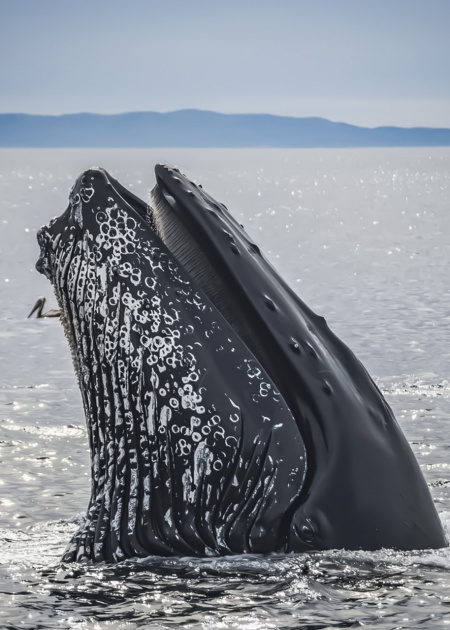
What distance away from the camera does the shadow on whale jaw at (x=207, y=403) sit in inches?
222

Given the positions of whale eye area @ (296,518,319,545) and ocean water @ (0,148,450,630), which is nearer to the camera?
ocean water @ (0,148,450,630)

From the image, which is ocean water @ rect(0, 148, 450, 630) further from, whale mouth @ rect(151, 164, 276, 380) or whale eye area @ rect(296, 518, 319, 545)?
whale mouth @ rect(151, 164, 276, 380)

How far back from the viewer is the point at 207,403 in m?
5.73

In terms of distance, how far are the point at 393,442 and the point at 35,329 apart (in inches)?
538

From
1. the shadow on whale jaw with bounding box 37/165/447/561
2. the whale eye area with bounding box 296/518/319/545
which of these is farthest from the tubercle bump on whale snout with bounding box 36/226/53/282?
the whale eye area with bounding box 296/518/319/545

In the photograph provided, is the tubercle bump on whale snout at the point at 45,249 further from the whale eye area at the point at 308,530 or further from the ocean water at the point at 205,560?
the whale eye area at the point at 308,530

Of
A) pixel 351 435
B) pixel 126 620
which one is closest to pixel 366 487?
pixel 351 435

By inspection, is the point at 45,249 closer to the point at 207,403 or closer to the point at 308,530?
the point at 207,403

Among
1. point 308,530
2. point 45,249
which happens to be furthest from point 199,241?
point 308,530

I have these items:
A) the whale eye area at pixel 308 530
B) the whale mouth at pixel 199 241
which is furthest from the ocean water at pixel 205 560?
the whale mouth at pixel 199 241

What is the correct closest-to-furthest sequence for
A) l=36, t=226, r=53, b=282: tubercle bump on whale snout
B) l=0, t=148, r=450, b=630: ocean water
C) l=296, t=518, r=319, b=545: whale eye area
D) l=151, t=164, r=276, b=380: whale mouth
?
l=0, t=148, r=450, b=630: ocean water < l=296, t=518, r=319, b=545: whale eye area < l=151, t=164, r=276, b=380: whale mouth < l=36, t=226, r=53, b=282: tubercle bump on whale snout

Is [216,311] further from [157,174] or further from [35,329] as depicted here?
[35,329]

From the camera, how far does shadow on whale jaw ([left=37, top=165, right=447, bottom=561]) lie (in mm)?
5637

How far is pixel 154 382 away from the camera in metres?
5.80
